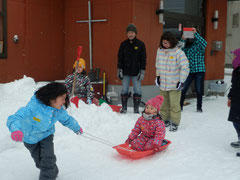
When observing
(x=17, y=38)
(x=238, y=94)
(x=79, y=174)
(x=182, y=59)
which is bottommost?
(x=79, y=174)

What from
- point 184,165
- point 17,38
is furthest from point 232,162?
point 17,38

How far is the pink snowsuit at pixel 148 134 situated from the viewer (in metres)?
3.88

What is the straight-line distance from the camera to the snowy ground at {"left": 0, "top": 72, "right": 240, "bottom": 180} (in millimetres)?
3340

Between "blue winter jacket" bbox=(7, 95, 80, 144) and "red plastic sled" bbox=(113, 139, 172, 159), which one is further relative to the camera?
"red plastic sled" bbox=(113, 139, 172, 159)

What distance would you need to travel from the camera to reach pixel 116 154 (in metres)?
4.05

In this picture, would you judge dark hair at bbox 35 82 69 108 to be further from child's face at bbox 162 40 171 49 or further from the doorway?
the doorway

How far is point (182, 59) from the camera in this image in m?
5.25

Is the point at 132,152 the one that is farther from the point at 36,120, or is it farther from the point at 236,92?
the point at 236,92

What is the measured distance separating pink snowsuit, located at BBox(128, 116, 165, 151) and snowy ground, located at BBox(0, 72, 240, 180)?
201 mm

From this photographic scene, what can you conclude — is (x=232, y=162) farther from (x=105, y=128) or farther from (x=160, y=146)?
(x=105, y=128)

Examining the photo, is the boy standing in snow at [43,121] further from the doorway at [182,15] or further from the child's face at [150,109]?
the doorway at [182,15]

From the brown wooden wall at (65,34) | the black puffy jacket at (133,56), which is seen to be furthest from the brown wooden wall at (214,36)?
the black puffy jacket at (133,56)

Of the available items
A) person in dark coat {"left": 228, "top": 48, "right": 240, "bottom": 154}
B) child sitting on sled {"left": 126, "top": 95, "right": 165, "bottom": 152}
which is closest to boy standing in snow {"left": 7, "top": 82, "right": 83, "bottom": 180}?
child sitting on sled {"left": 126, "top": 95, "right": 165, "bottom": 152}

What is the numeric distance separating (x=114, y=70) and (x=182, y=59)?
2.78 m
